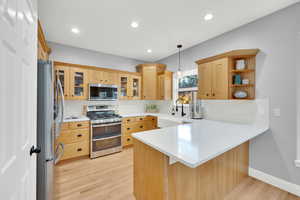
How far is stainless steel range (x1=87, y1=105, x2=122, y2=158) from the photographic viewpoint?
2.96 meters

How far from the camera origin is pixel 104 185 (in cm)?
200

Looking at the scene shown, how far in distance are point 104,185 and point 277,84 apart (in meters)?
3.15

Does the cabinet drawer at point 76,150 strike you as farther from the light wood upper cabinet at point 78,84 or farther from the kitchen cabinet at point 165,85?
the kitchen cabinet at point 165,85

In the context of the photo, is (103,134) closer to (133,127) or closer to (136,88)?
(133,127)

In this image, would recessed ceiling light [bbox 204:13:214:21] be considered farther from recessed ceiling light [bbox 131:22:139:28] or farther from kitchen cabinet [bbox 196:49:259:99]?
recessed ceiling light [bbox 131:22:139:28]

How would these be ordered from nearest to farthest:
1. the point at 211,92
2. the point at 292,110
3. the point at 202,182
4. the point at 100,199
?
the point at 202,182 < the point at 100,199 < the point at 292,110 < the point at 211,92

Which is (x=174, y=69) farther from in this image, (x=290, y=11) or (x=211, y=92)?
(x=290, y=11)

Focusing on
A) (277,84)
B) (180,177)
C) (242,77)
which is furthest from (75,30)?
(277,84)

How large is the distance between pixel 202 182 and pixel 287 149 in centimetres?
153

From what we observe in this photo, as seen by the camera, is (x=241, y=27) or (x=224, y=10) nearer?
(x=224, y=10)

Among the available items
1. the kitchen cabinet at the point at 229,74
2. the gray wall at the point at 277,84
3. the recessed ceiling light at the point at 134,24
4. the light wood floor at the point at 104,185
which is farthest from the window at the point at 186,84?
the light wood floor at the point at 104,185

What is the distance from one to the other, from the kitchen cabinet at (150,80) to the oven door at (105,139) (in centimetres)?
136

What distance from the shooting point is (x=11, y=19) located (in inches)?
24.7

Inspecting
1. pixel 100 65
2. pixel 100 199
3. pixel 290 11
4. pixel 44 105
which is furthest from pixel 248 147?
pixel 100 65
